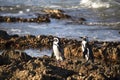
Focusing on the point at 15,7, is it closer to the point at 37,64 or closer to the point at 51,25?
the point at 51,25

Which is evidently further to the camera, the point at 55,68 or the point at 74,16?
the point at 74,16

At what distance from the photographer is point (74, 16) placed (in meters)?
33.3

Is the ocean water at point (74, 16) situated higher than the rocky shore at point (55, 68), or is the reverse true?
the rocky shore at point (55, 68)

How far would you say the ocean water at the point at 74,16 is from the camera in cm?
2595

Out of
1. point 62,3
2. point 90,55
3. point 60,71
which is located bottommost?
point 62,3

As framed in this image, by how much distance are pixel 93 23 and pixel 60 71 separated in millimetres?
19147

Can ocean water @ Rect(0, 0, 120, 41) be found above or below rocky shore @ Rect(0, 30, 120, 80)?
below

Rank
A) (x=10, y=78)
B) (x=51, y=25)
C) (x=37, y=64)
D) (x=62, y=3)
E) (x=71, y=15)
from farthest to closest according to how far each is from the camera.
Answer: (x=62, y=3), (x=71, y=15), (x=51, y=25), (x=37, y=64), (x=10, y=78)

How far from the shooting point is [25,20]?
30.2m

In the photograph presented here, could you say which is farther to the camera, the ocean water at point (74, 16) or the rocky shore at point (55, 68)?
the ocean water at point (74, 16)

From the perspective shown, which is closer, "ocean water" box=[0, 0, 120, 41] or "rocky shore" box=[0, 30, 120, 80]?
"rocky shore" box=[0, 30, 120, 80]

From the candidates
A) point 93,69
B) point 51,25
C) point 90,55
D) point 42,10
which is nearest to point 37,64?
point 93,69

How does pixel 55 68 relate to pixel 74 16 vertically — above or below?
above

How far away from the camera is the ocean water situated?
26.0 metres
